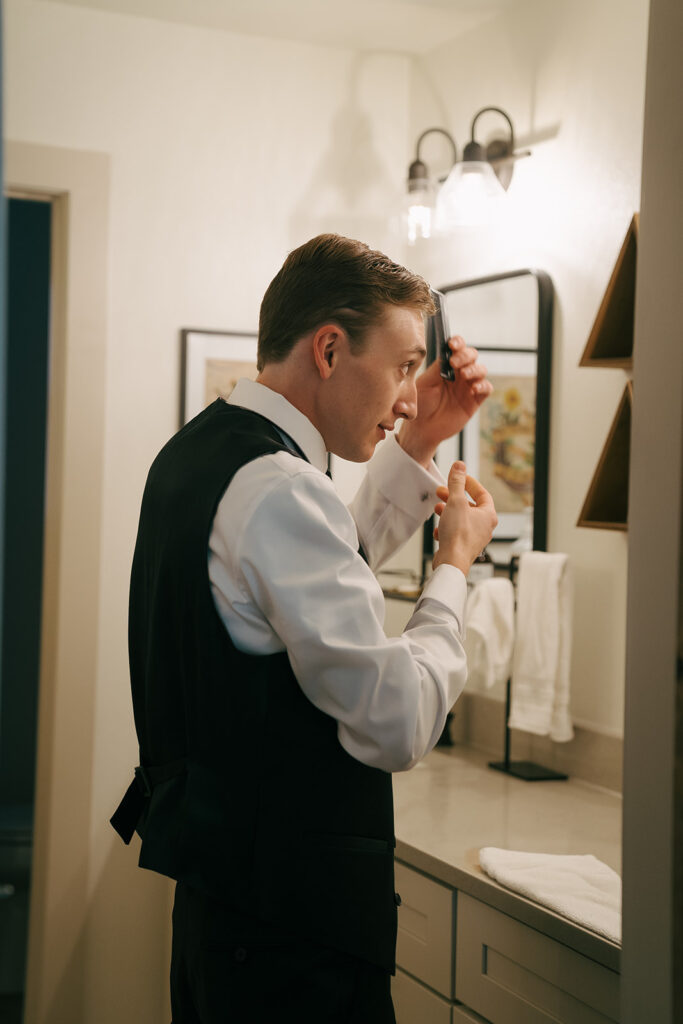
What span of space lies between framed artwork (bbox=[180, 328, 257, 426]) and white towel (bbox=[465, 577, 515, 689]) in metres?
0.77

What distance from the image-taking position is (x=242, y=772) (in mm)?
1013

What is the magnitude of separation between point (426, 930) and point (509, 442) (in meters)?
1.00

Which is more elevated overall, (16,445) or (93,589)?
(16,445)

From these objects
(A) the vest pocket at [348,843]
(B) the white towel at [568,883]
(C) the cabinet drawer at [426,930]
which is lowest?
(C) the cabinet drawer at [426,930]

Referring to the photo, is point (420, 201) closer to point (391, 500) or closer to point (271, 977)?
point (391, 500)

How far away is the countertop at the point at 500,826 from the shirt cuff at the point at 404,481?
21.9 inches

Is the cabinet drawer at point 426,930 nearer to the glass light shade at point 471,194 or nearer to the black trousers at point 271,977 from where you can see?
the black trousers at point 271,977

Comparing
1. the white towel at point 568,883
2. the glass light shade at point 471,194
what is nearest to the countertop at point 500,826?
the white towel at point 568,883

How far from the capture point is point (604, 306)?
1708mm

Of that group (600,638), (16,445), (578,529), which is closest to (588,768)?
(600,638)

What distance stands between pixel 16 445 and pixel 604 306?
243cm

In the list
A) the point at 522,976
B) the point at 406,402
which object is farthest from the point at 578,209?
the point at 522,976

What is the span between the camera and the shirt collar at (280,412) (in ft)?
3.61

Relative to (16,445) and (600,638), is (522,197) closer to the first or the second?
(600,638)
